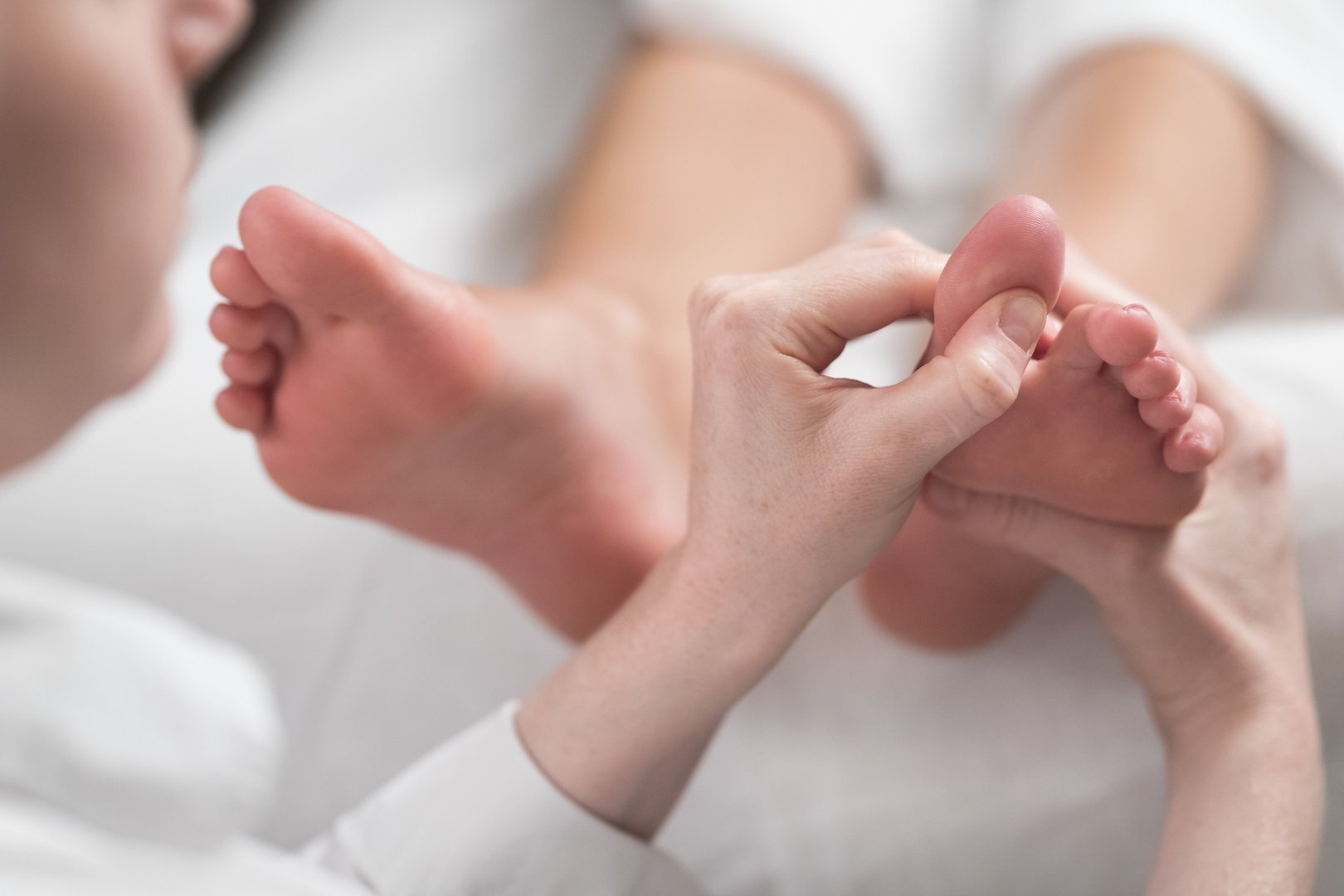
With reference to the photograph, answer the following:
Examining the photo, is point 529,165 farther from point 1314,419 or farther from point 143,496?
point 1314,419

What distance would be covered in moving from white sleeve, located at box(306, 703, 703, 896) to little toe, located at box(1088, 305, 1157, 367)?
289 millimetres

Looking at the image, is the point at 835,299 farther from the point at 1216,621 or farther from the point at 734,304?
the point at 1216,621

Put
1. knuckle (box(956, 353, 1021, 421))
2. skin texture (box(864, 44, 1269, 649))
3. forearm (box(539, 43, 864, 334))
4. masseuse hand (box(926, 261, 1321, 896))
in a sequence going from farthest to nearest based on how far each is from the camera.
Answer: forearm (box(539, 43, 864, 334)) < skin texture (box(864, 44, 1269, 649)) < masseuse hand (box(926, 261, 1321, 896)) < knuckle (box(956, 353, 1021, 421))

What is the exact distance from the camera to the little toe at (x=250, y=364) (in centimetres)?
53

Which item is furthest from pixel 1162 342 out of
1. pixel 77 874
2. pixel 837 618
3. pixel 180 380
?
pixel 180 380

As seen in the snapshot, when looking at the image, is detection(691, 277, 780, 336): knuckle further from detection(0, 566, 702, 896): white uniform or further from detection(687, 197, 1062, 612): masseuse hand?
detection(0, 566, 702, 896): white uniform

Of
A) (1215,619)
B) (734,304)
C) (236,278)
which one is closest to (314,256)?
(236,278)

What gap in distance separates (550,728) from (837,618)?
0.55 feet

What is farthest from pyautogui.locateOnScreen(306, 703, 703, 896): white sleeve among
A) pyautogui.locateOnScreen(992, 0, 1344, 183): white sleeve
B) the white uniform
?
pyautogui.locateOnScreen(992, 0, 1344, 183): white sleeve

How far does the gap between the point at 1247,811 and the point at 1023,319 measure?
0.74ft

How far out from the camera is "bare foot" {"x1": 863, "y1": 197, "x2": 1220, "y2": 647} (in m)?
0.39

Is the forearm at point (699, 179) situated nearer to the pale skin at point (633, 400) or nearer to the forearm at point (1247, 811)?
the pale skin at point (633, 400)

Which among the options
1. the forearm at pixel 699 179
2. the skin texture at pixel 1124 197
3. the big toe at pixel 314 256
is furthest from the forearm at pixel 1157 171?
the big toe at pixel 314 256

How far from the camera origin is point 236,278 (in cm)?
50
